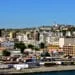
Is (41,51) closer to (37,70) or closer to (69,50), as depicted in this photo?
(69,50)

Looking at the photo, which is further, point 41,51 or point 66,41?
point 66,41

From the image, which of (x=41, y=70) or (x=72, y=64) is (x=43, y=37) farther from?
(x=41, y=70)

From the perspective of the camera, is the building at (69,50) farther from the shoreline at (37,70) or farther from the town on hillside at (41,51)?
the shoreline at (37,70)

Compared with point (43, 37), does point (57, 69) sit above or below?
below

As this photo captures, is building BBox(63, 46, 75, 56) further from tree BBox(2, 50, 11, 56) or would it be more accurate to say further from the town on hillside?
tree BBox(2, 50, 11, 56)

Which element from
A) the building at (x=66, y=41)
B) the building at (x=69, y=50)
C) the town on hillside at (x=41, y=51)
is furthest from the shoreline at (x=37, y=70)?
the building at (x=66, y=41)

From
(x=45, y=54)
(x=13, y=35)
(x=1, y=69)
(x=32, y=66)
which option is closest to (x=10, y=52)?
(x=45, y=54)

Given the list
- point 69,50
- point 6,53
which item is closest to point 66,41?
point 69,50

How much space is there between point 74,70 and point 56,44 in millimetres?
14603

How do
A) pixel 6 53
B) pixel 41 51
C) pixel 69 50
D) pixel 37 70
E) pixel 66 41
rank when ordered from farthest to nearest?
pixel 66 41, pixel 41 51, pixel 69 50, pixel 6 53, pixel 37 70

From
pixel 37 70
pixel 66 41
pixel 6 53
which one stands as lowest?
pixel 37 70

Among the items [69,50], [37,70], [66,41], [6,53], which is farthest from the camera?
[66,41]

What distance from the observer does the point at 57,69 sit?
68.1ft

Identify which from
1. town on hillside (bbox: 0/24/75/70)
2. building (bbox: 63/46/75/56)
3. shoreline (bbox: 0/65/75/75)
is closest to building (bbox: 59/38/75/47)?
town on hillside (bbox: 0/24/75/70)
